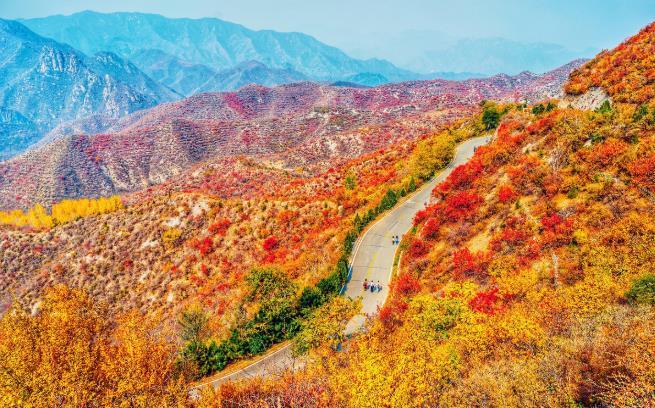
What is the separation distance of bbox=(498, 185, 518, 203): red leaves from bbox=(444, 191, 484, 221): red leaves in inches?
74.9

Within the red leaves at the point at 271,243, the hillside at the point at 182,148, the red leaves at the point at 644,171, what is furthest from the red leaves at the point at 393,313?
the hillside at the point at 182,148

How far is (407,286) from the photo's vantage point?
27.3 metres

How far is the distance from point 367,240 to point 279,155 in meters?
92.4

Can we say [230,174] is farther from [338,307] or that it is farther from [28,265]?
[338,307]

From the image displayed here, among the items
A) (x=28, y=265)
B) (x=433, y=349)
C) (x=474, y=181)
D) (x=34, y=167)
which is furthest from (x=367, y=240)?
(x=34, y=167)

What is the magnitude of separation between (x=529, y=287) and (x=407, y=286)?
914 centimetres

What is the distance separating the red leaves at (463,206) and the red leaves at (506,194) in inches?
74.9

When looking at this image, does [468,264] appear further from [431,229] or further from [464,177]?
[464,177]

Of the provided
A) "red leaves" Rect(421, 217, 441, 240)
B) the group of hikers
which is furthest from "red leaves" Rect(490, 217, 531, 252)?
the group of hikers

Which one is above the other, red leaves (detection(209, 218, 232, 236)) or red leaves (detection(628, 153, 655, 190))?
red leaves (detection(628, 153, 655, 190))

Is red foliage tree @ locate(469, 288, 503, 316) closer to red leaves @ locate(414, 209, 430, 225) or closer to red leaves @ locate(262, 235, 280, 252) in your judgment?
red leaves @ locate(414, 209, 430, 225)

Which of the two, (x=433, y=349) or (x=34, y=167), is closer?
(x=433, y=349)

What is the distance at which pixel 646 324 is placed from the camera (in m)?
12.9

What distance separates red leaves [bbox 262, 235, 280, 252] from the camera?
150 ft
